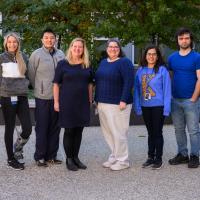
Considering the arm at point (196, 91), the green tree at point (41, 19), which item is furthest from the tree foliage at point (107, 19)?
the arm at point (196, 91)

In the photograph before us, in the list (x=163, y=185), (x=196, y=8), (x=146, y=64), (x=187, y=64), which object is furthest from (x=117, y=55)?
(x=196, y=8)

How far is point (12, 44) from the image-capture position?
6.51 metres

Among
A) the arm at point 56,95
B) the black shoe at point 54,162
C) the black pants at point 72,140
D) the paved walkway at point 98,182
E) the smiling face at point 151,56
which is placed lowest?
the paved walkway at point 98,182

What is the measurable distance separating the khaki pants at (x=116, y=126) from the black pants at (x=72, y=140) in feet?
1.17

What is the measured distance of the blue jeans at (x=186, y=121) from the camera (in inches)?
263

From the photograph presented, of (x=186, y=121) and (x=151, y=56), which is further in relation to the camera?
(x=186, y=121)

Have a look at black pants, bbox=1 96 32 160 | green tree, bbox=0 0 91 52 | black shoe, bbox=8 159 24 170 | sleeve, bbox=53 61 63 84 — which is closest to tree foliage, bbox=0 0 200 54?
green tree, bbox=0 0 91 52

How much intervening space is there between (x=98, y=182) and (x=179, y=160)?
142 centimetres

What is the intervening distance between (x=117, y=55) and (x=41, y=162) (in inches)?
69.4

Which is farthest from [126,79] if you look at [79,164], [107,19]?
[107,19]

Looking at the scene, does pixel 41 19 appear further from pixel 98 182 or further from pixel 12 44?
pixel 98 182

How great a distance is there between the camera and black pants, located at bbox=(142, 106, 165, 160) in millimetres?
6617

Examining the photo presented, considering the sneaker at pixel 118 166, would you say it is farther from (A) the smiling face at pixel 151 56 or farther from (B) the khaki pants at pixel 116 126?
(A) the smiling face at pixel 151 56

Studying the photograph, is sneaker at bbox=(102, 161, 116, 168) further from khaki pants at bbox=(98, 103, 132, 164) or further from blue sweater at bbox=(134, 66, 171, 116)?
blue sweater at bbox=(134, 66, 171, 116)
